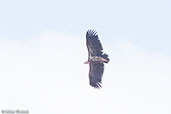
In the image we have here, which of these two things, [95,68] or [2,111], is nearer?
[2,111]

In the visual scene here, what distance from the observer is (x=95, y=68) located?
10544cm

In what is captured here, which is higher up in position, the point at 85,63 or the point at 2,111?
the point at 85,63

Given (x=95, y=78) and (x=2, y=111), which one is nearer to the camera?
(x=2, y=111)

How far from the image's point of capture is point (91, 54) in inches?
4099

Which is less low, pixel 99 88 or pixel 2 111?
pixel 99 88

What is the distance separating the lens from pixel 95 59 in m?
104

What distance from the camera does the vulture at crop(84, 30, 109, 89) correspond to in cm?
10250

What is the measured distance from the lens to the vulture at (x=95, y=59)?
102500 mm

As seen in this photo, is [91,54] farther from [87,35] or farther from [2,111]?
[2,111]

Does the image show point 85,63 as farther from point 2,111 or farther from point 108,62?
point 2,111

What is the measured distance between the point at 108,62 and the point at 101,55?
127 centimetres

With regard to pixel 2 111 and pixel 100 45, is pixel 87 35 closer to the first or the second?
pixel 100 45

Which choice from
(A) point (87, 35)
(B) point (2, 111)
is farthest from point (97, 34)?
(B) point (2, 111)

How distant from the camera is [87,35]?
337ft
